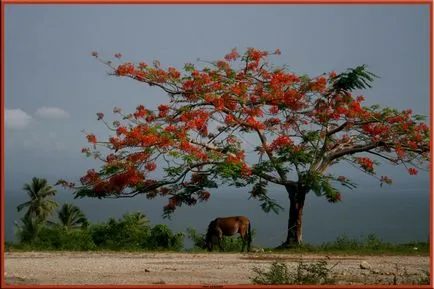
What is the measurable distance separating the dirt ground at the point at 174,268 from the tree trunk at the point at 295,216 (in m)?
2.56

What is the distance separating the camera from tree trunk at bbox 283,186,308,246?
18.4 meters

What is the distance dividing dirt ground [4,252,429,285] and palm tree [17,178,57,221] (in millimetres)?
22031

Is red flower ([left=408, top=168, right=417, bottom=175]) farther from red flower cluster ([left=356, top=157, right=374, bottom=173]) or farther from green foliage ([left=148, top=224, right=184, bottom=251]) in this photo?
green foliage ([left=148, top=224, right=184, bottom=251])

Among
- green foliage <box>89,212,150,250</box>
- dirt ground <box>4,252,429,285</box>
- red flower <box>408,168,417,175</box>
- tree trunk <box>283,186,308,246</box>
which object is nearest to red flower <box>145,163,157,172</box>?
green foliage <box>89,212,150,250</box>

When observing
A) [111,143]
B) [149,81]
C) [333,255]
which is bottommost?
[333,255]

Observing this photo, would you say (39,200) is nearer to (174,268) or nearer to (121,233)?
(121,233)

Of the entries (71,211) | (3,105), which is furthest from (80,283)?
(71,211)

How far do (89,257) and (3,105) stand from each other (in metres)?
4.49

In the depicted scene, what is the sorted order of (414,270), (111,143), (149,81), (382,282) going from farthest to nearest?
(149,81)
(111,143)
(414,270)
(382,282)

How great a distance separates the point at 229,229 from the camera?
17.1m

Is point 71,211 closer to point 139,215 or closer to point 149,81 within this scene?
point 139,215

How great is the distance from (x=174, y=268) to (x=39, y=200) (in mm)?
26287

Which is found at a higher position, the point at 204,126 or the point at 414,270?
the point at 204,126

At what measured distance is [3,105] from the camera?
11820mm
